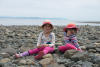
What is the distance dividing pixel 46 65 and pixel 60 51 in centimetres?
132

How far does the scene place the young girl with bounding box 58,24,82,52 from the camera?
16.6 feet

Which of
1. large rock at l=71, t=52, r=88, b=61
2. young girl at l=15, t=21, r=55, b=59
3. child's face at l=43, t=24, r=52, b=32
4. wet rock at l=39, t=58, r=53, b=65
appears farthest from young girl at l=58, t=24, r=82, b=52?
wet rock at l=39, t=58, r=53, b=65

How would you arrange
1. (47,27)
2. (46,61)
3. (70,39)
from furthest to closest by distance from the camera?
(70,39) → (47,27) → (46,61)

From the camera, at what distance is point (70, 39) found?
5305 mm

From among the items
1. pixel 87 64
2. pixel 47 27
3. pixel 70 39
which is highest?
pixel 47 27

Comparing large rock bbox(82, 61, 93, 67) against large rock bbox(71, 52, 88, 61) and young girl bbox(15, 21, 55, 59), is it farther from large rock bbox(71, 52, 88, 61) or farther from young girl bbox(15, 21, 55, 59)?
young girl bbox(15, 21, 55, 59)

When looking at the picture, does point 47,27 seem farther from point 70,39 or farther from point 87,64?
point 87,64

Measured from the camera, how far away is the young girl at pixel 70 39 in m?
5.07

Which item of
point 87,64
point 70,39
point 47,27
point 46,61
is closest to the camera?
point 87,64

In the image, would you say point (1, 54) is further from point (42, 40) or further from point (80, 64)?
point (80, 64)

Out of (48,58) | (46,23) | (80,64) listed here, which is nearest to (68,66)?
(80,64)

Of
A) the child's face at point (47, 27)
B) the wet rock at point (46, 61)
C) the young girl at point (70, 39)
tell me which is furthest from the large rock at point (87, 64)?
the child's face at point (47, 27)

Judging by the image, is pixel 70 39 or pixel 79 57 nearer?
pixel 79 57

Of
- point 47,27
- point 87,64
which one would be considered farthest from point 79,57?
point 47,27
